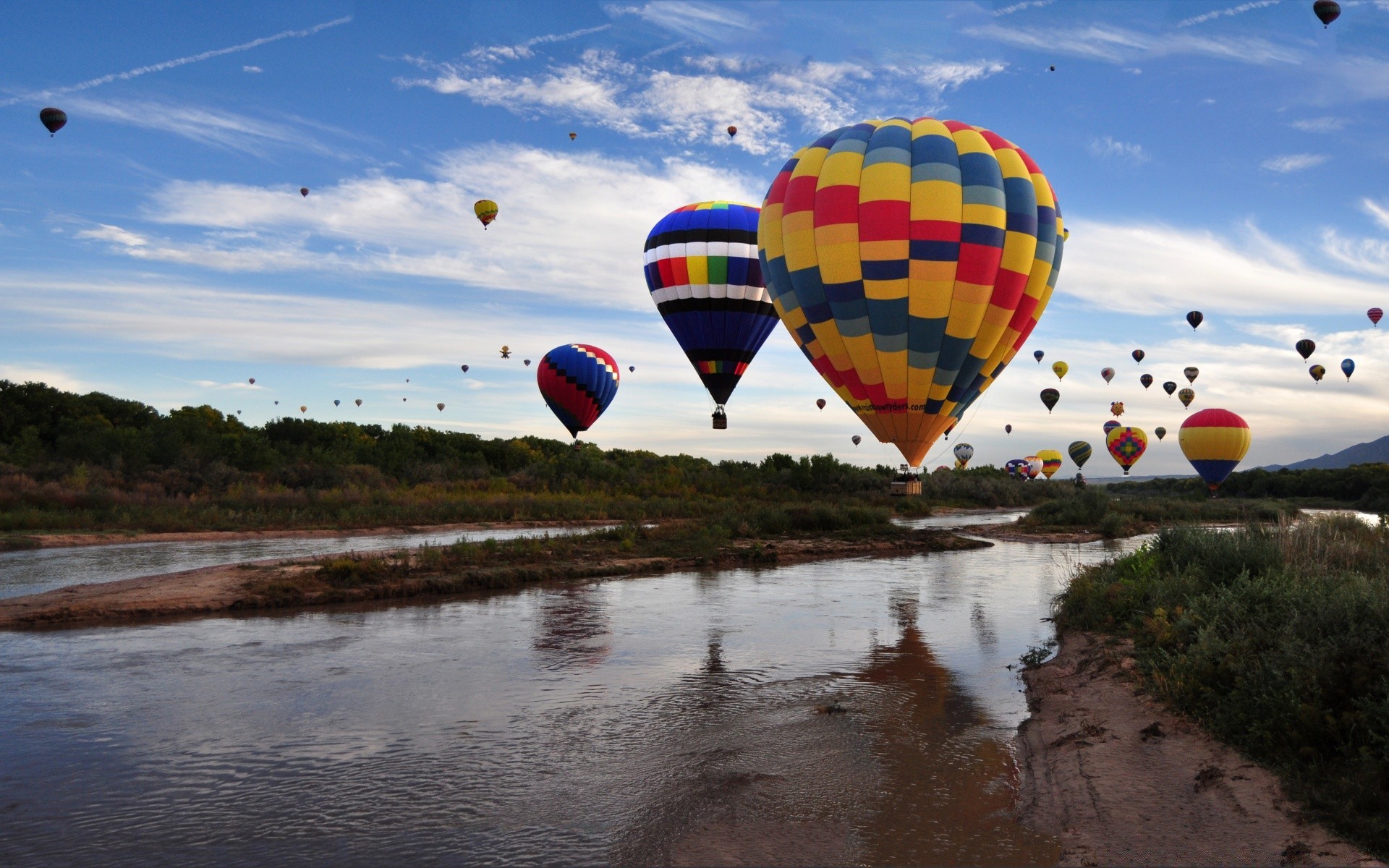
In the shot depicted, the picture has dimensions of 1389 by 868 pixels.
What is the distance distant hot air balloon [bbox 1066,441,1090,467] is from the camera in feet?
255

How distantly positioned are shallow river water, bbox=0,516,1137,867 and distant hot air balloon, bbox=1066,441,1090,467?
66280 mm

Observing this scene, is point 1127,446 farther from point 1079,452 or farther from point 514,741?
point 514,741

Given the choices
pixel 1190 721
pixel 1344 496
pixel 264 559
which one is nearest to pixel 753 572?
pixel 264 559

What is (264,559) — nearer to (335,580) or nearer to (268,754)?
(335,580)

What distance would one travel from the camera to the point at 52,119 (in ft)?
97.7

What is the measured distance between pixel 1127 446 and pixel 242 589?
65145 mm

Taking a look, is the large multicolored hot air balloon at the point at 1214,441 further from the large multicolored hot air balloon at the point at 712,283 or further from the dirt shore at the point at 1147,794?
the dirt shore at the point at 1147,794

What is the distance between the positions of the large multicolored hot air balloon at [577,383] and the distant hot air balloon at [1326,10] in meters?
33.5

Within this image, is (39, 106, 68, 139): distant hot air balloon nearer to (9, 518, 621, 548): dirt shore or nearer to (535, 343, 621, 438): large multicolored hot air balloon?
(9, 518, 621, 548): dirt shore

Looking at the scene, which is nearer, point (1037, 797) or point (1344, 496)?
point (1037, 797)

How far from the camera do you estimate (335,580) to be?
66.9 feet

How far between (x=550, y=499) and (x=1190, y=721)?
39.7 m

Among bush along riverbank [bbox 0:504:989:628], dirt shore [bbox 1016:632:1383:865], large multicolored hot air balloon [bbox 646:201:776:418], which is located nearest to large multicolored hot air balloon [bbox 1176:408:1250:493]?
bush along riverbank [bbox 0:504:989:628]

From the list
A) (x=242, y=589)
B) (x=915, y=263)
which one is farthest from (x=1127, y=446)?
(x=242, y=589)
